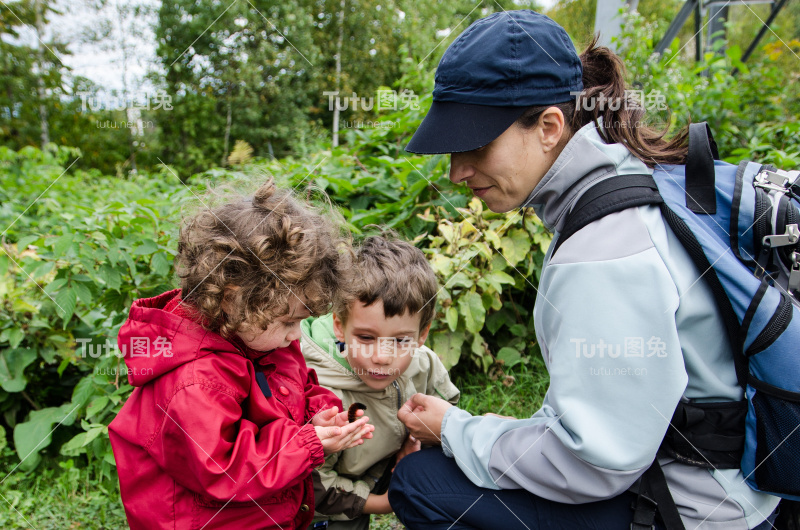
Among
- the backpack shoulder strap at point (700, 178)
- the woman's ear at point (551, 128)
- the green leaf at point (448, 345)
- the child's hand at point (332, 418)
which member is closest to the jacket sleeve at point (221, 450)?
the child's hand at point (332, 418)

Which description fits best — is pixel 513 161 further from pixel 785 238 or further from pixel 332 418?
pixel 332 418

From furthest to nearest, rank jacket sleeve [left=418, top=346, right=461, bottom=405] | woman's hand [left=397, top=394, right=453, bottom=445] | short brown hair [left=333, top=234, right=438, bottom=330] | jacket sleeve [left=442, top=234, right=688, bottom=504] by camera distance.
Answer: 1. jacket sleeve [left=418, top=346, right=461, bottom=405]
2. short brown hair [left=333, top=234, right=438, bottom=330]
3. woman's hand [left=397, top=394, right=453, bottom=445]
4. jacket sleeve [left=442, top=234, right=688, bottom=504]

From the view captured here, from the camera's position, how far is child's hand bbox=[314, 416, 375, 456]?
1.60m

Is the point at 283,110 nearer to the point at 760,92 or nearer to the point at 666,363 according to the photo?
the point at 760,92

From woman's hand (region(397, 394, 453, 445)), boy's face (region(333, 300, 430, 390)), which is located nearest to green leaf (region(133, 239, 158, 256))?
boy's face (region(333, 300, 430, 390))

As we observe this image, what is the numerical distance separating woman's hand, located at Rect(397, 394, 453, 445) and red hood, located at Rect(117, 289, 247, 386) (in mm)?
643

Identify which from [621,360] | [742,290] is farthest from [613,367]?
[742,290]

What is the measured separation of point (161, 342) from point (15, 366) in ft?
6.26

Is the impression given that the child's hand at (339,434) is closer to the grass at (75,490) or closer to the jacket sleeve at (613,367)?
the jacket sleeve at (613,367)

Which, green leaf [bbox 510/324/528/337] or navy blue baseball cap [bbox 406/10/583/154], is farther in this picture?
green leaf [bbox 510/324/528/337]

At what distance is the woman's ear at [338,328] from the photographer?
2.10 m

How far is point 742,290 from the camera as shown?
4.05ft

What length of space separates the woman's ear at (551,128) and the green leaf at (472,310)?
56.9 inches

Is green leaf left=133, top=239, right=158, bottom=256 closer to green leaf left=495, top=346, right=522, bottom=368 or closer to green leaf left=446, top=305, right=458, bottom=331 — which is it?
green leaf left=446, top=305, right=458, bottom=331
